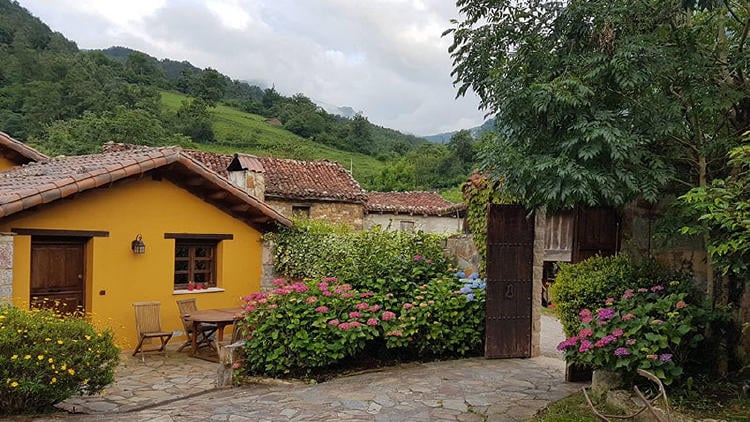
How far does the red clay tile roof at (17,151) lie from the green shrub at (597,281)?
38.2ft

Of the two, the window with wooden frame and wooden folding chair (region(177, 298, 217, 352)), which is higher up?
the window with wooden frame

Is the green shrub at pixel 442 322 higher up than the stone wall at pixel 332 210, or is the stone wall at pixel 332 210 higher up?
the stone wall at pixel 332 210

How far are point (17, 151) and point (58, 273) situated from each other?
487 cm

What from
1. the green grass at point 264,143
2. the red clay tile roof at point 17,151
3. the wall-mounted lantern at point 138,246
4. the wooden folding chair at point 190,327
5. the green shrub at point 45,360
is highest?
the green grass at point 264,143

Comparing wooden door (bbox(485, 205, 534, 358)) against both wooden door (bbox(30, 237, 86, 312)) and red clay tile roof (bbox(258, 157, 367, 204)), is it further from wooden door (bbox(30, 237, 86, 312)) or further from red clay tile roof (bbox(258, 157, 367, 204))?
red clay tile roof (bbox(258, 157, 367, 204))

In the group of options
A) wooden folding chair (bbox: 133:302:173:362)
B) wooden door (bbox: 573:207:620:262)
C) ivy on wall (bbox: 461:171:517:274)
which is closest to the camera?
wooden door (bbox: 573:207:620:262)

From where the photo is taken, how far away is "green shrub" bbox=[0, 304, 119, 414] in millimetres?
5219

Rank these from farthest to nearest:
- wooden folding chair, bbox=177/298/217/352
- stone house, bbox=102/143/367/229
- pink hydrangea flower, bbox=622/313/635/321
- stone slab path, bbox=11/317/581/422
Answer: stone house, bbox=102/143/367/229 → wooden folding chair, bbox=177/298/217/352 → stone slab path, bbox=11/317/581/422 → pink hydrangea flower, bbox=622/313/635/321

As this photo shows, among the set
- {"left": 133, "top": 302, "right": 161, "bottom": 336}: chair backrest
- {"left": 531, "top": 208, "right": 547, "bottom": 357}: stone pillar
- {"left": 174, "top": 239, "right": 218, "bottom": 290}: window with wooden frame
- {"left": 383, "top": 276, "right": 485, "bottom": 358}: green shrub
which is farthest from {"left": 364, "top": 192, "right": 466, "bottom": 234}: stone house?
{"left": 531, "top": 208, "right": 547, "bottom": 357}: stone pillar

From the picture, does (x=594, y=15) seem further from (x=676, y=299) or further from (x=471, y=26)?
(x=676, y=299)

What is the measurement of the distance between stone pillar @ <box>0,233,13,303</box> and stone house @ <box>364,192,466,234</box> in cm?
1583

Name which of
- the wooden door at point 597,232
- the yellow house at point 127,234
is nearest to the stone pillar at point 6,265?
the yellow house at point 127,234

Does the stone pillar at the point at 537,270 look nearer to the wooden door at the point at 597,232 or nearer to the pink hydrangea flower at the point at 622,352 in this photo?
the wooden door at the point at 597,232

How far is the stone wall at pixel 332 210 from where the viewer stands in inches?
749
